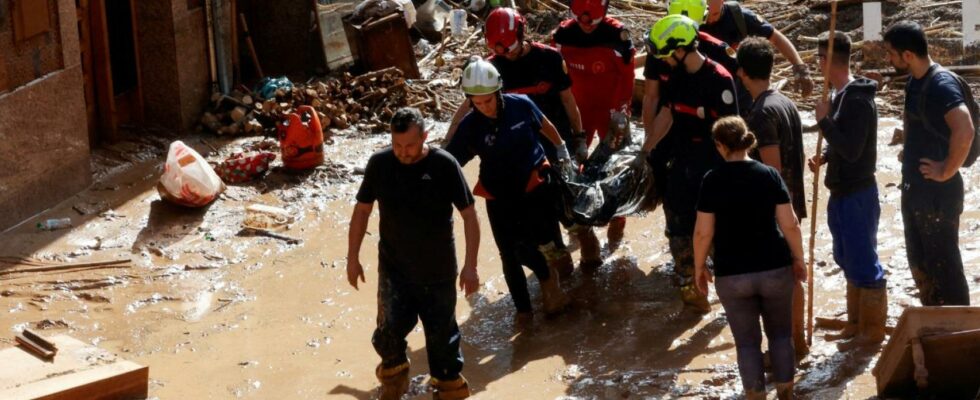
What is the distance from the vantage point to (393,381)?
7.48 m

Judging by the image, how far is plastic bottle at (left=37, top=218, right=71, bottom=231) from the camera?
33.8ft

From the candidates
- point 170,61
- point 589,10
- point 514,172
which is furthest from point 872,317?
point 170,61

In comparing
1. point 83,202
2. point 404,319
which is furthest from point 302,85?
point 404,319

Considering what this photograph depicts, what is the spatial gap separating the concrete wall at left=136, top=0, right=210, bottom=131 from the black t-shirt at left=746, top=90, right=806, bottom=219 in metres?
7.02

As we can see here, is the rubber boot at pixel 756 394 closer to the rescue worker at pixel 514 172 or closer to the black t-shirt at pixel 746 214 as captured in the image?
the black t-shirt at pixel 746 214

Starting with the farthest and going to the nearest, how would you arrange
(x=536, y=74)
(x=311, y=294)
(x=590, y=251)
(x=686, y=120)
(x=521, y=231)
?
(x=590, y=251), (x=311, y=294), (x=536, y=74), (x=521, y=231), (x=686, y=120)

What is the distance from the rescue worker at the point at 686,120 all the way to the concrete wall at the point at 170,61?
229 inches

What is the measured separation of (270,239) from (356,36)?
187 inches

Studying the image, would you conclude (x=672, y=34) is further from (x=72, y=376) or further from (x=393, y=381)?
(x=72, y=376)

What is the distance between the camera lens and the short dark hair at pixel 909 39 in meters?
6.97

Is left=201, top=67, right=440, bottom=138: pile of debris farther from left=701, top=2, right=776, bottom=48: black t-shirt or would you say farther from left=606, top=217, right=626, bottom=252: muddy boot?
left=701, top=2, right=776, bottom=48: black t-shirt

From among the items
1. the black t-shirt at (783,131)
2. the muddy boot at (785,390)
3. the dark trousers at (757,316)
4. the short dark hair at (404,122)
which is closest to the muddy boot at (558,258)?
the black t-shirt at (783,131)

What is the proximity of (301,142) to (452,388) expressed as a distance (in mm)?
4833

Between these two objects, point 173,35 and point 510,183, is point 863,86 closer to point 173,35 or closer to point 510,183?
point 510,183
